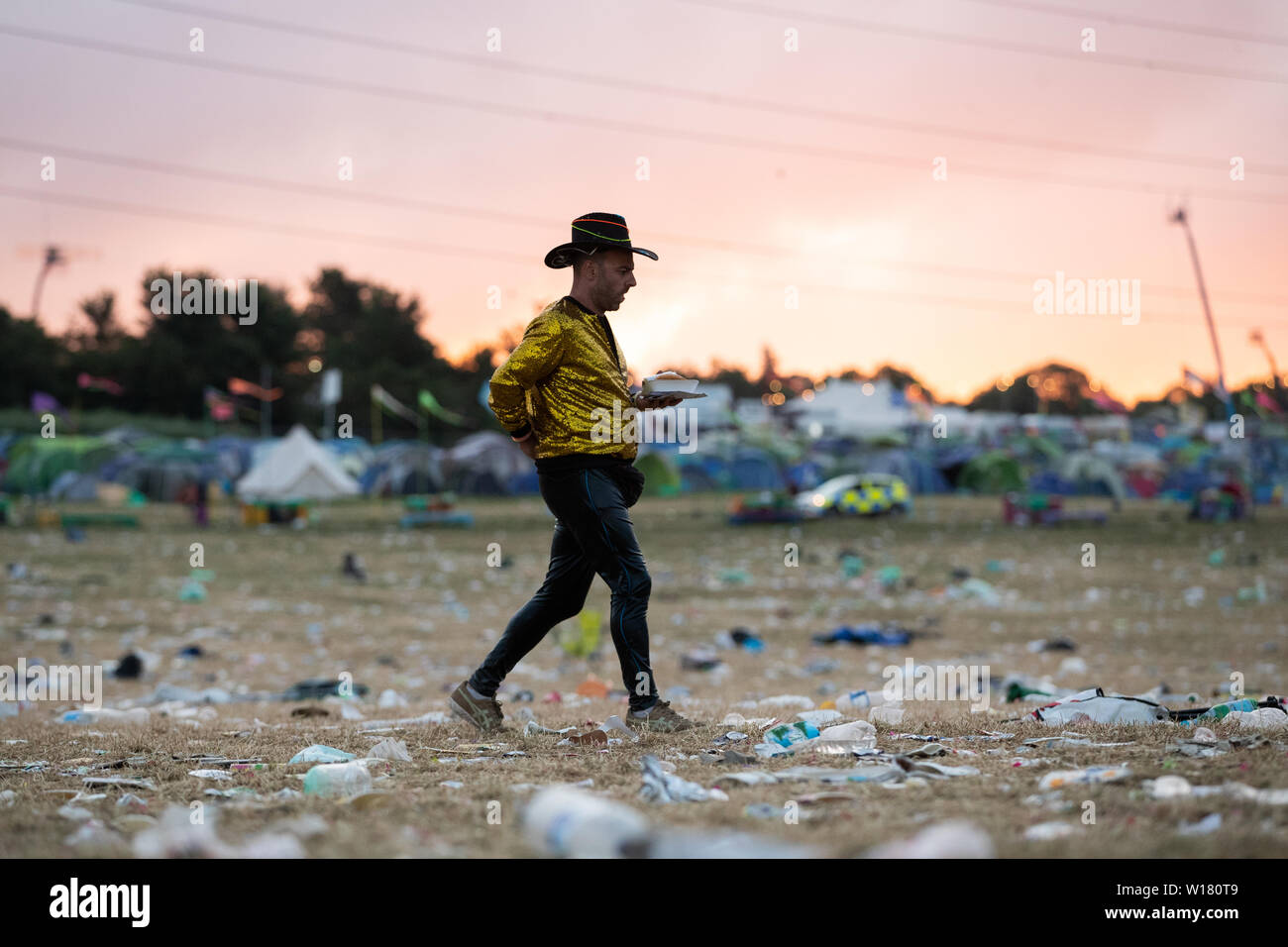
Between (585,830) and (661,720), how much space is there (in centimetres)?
162

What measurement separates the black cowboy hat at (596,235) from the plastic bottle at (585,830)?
2.09 metres

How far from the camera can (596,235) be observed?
3.88 m

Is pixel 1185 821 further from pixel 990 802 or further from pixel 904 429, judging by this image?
pixel 904 429

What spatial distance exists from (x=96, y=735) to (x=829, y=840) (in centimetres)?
331

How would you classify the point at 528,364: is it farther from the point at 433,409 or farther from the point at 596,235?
the point at 433,409

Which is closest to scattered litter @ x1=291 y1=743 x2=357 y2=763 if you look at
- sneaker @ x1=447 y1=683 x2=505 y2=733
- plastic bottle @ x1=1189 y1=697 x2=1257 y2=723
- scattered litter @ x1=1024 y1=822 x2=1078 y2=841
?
sneaker @ x1=447 y1=683 x2=505 y2=733

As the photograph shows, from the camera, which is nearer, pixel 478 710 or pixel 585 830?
pixel 585 830

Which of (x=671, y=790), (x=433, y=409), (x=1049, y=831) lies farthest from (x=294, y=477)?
(x=1049, y=831)

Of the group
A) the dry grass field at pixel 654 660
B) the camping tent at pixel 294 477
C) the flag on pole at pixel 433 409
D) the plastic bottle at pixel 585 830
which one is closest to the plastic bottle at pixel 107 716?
the dry grass field at pixel 654 660

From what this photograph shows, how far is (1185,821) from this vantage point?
8.02 feet

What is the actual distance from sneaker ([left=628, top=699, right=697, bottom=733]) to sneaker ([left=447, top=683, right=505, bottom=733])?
52cm

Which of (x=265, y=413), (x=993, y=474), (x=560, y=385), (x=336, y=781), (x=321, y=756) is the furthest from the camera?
(x=265, y=413)

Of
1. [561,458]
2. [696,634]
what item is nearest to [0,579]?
[696,634]

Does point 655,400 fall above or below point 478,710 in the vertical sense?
above
